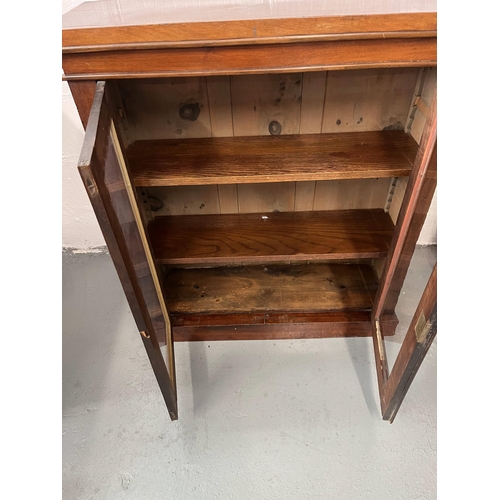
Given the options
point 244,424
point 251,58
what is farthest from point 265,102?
point 244,424

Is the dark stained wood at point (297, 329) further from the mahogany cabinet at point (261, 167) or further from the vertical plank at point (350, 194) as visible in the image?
the vertical plank at point (350, 194)

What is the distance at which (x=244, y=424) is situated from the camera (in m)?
1.34

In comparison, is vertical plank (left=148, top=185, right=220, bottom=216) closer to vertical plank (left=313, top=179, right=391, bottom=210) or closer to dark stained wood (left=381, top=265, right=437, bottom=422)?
vertical plank (left=313, top=179, right=391, bottom=210)

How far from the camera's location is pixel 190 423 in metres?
1.35

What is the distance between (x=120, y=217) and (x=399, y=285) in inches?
35.9

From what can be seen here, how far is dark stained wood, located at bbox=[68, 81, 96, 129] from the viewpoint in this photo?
0.91 m

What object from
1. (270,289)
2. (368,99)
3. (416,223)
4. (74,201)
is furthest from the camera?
(74,201)

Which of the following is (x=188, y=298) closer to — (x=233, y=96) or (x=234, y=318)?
(x=234, y=318)

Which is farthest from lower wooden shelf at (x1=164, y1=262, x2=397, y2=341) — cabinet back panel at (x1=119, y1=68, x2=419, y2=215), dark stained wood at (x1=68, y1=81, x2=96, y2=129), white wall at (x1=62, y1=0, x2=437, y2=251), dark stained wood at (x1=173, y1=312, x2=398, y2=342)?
dark stained wood at (x1=68, y1=81, x2=96, y2=129)

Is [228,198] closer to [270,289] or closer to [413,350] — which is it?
[270,289]

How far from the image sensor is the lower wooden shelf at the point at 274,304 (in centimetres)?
154

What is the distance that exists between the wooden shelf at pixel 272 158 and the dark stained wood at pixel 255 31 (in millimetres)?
341

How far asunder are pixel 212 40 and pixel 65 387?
1285 millimetres

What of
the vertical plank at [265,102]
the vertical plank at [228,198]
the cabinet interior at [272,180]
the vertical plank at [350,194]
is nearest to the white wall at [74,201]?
the vertical plank at [265,102]
